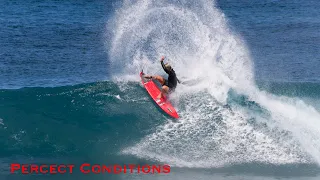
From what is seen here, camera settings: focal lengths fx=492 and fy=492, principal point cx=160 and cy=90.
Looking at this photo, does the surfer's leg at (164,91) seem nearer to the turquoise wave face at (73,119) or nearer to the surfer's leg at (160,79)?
the surfer's leg at (160,79)

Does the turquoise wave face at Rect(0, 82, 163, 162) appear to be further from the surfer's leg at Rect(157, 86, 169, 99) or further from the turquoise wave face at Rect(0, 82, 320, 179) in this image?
the surfer's leg at Rect(157, 86, 169, 99)

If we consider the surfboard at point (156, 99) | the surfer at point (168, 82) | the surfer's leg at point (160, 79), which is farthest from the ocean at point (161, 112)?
the surfer's leg at point (160, 79)

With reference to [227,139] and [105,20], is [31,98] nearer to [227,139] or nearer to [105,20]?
[227,139]

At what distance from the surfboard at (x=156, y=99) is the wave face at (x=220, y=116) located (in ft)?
1.29

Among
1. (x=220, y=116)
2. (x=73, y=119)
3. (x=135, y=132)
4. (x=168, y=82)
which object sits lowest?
(x=73, y=119)

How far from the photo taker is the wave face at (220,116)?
930 inches

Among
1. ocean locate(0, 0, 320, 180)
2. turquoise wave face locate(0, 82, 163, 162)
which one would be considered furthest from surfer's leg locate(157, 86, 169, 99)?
turquoise wave face locate(0, 82, 163, 162)

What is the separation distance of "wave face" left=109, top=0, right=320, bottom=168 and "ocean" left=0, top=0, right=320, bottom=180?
52 millimetres

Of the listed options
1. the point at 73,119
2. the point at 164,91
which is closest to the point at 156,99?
the point at 164,91

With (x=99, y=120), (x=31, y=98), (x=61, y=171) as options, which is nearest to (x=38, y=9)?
(x=31, y=98)

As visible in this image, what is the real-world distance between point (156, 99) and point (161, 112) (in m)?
0.91

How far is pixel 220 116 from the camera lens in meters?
25.5

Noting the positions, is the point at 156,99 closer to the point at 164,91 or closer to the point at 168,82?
the point at 164,91

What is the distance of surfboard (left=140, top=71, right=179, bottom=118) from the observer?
2558 cm
